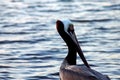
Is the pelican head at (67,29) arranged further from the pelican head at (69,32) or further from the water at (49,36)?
the water at (49,36)

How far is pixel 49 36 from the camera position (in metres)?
13.5

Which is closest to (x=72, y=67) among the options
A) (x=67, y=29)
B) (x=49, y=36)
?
(x=67, y=29)

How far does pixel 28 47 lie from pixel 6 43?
701 millimetres

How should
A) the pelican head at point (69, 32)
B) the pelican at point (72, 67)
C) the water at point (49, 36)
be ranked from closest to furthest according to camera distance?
the pelican at point (72, 67) < the pelican head at point (69, 32) < the water at point (49, 36)

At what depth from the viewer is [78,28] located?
47.1ft

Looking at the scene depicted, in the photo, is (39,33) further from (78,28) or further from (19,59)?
(19,59)

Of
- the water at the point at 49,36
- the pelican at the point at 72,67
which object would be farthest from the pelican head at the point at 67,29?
the water at the point at 49,36

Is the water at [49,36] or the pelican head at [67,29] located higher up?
the pelican head at [67,29]

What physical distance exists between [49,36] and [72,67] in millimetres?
4684

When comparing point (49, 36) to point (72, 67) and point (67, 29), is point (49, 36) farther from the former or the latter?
point (72, 67)

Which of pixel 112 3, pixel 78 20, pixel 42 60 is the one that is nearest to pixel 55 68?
pixel 42 60

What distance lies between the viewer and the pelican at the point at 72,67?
8195 mm

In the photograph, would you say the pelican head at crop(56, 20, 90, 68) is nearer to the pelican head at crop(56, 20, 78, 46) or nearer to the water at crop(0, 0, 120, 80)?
the pelican head at crop(56, 20, 78, 46)

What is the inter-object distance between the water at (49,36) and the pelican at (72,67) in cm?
88
